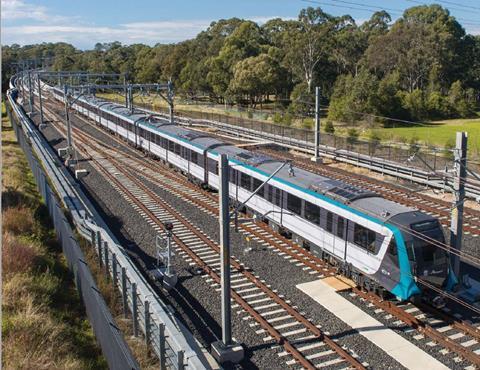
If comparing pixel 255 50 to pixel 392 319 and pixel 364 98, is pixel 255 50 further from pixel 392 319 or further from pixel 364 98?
pixel 392 319

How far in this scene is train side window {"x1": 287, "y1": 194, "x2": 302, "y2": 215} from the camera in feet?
59.1

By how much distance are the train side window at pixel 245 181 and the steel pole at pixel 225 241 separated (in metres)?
10.0

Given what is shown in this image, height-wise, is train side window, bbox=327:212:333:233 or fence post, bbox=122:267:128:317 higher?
train side window, bbox=327:212:333:233

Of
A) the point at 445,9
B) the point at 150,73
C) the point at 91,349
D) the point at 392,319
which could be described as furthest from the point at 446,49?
the point at 91,349

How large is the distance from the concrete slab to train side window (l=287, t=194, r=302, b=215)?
2.91 metres

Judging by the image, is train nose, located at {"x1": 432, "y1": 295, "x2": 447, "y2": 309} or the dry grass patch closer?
the dry grass patch

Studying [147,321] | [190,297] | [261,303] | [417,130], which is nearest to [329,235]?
[261,303]

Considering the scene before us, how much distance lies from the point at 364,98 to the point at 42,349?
55682mm

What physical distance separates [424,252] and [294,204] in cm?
566

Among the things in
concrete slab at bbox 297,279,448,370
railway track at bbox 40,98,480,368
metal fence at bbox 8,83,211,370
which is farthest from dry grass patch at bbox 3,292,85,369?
concrete slab at bbox 297,279,448,370

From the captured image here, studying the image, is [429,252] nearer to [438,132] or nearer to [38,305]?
[38,305]

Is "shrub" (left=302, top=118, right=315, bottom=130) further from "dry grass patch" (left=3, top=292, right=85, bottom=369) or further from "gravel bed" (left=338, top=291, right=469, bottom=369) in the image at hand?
"dry grass patch" (left=3, top=292, right=85, bottom=369)

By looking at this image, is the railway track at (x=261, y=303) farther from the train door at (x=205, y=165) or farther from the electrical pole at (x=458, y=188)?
the electrical pole at (x=458, y=188)

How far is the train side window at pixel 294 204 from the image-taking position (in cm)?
1803
